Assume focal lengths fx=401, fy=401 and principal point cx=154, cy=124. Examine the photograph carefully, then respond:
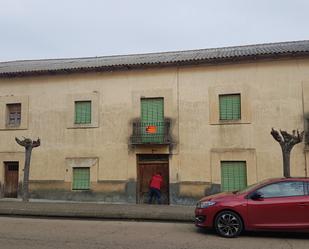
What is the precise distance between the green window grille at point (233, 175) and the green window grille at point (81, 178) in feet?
20.1

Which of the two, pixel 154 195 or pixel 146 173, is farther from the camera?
pixel 146 173

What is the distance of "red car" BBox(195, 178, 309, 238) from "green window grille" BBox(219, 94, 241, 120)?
7746mm

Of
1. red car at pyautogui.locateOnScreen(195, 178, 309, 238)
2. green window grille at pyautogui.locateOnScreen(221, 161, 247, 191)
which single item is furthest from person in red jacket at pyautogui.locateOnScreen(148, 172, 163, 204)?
red car at pyautogui.locateOnScreen(195, 178, 309, 238)

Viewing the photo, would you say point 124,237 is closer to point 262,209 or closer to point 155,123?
point 262,209

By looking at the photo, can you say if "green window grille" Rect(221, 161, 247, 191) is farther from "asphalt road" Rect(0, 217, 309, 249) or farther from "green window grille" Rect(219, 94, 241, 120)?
"asphalt road" Rect(0, 217, 309, 249)


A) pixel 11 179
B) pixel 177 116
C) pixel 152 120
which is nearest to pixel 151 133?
pixel 152 120

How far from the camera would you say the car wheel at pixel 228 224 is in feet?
30.8

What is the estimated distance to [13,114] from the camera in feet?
64.6

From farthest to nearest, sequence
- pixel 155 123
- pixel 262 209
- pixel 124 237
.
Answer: pixel 155 123 → pixel 124 237 → pixel 262 209

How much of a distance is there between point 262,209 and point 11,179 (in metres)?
13.8

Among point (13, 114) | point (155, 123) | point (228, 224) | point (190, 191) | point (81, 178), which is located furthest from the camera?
point (13, 114)

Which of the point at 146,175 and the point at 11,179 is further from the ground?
the point at 146,175

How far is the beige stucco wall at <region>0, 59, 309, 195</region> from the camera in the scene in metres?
16.6

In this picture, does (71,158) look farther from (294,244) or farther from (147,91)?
(294,244)
